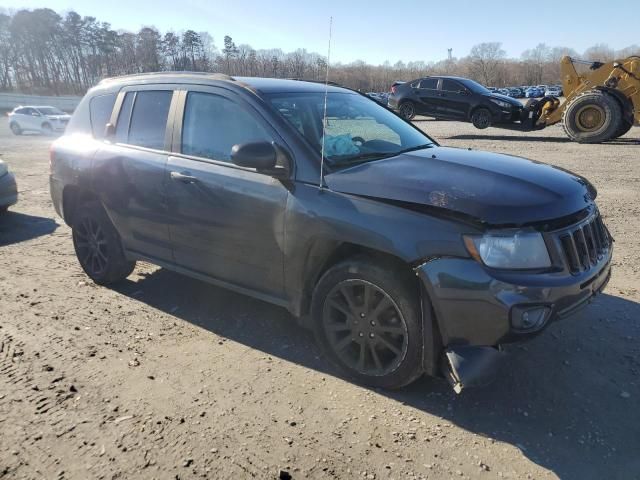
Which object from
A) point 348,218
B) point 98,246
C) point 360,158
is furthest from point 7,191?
point 348,218

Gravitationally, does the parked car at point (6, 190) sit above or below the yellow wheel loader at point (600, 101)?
below

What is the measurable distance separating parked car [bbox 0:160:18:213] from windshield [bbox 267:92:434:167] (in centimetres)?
568

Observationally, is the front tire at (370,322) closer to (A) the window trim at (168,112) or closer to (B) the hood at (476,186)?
(B) the hood at (476,186)

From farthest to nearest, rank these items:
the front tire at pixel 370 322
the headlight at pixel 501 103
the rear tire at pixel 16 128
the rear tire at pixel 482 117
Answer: the rear tire at pixel 16 128 → the rear tire at pixel 482 117 → the headlight at pixel 501 103 → the front tire at pixel 370 322

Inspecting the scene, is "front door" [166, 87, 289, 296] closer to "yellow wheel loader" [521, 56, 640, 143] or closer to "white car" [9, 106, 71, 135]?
"yellow wheel loader" [521, 56, 640, 143]

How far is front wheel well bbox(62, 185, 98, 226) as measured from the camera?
464 centimetres

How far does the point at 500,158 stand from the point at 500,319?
1.42 meters

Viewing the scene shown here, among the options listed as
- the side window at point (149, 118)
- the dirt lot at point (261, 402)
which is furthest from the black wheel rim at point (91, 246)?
the side window at point (149, 118)

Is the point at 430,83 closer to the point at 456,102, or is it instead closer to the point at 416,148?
the point at 456,102

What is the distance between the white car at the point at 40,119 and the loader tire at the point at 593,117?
2184 cm

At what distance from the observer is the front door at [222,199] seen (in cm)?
327

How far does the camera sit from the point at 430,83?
18156 millimetres

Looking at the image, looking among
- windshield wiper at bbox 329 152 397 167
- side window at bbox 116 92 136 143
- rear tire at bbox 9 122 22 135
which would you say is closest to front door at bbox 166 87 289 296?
windshield wiper at bbox 329 152 397 167

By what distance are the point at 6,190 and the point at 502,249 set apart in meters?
7.33
